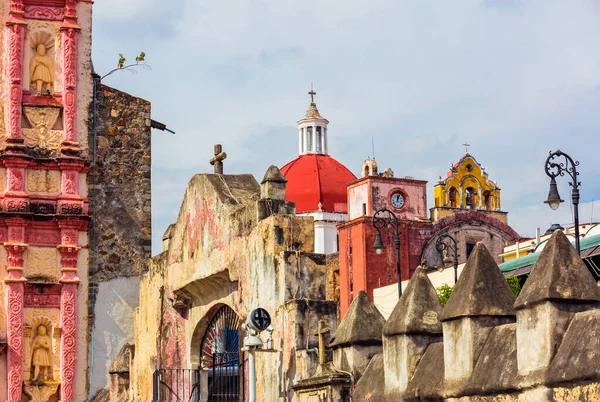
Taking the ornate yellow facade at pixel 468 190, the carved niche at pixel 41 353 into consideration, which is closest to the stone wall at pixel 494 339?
the carved niche at pixel 41 353

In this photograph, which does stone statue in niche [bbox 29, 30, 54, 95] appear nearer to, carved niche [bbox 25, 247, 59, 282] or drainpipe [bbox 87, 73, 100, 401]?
drainpipe [bbox 87, 73, 100, 401]

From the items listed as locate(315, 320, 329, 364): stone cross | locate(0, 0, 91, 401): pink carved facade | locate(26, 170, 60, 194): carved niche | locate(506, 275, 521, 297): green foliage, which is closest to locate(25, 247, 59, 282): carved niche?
locate(0, 0, 91, 401): pink carved facade

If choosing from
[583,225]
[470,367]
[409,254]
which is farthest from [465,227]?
[470,367]

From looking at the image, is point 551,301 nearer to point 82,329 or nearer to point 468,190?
point 82,329

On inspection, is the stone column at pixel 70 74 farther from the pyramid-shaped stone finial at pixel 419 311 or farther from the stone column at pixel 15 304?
the pyramid-shaped stone finial at pixel 419 311

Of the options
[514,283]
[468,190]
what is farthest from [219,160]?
[468,190]

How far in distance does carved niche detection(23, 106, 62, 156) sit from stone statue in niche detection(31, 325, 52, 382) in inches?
130

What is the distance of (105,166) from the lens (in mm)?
24016

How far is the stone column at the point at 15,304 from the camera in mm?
21188

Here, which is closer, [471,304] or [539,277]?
[539,277]

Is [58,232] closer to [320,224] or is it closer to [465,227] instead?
[465,227]

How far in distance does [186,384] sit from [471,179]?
41328mm

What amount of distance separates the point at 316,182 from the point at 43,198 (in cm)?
3972

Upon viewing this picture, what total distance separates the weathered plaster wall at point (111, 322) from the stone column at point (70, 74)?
2995mm
